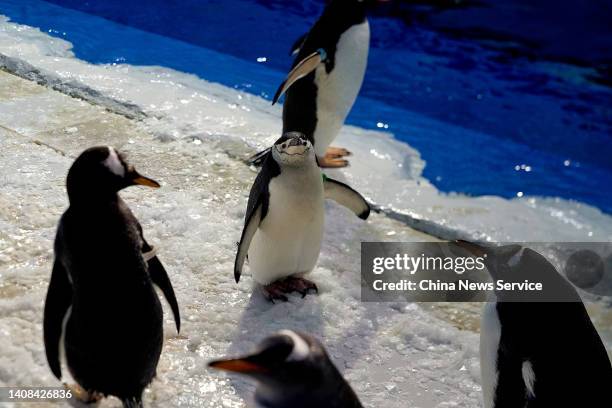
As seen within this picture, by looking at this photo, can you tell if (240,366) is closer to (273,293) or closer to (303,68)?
(273,293)

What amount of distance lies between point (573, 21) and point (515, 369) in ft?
28.6

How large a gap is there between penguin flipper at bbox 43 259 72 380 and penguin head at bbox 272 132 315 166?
116cm

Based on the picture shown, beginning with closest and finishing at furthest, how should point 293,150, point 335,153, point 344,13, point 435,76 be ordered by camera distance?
1. point 293,150
2. point 344,13
3. point 335,153
4. point 435,76

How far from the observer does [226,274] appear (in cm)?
330

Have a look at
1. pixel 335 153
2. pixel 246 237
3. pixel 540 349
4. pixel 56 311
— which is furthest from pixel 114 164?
pixel 335 153

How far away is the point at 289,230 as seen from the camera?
321cm

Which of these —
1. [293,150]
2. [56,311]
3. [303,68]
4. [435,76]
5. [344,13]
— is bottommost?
[56,311]

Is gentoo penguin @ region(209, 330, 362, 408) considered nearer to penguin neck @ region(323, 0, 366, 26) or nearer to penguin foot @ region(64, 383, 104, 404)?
penguin foot @ region(64, 383, 104, 404)

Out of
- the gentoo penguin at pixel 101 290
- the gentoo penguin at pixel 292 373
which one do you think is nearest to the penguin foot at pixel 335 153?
the gentoo penguin at pixel 101 290

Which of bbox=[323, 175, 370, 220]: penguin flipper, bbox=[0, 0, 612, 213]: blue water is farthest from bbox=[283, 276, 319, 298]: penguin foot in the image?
bbox=[0, 0, 612, 213]: blue water

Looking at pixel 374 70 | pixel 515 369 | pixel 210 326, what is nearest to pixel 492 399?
pixel 515 369

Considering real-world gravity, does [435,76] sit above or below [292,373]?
above

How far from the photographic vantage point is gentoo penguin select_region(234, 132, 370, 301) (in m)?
3.09

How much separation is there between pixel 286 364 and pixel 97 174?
846 millimetres
